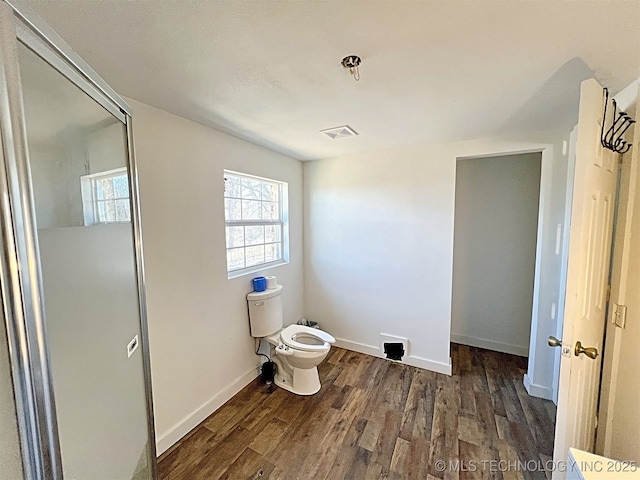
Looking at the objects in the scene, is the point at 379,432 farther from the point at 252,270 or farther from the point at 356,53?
the point at 356,53

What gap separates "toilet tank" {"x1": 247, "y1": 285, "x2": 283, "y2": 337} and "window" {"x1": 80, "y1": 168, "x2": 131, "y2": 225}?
1405mm

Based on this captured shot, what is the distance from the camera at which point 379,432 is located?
184cm

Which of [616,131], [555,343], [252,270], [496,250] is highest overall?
[616,131]

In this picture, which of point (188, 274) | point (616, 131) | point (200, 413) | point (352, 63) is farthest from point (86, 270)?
point (616, 131)

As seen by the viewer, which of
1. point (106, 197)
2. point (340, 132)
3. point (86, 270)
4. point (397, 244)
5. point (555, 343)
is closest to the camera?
point (86, 270)

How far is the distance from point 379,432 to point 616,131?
86.4 inches

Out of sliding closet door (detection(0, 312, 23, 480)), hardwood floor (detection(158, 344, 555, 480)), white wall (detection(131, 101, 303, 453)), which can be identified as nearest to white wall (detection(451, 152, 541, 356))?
hardwood floor (detection(158, 344, 555, 480))

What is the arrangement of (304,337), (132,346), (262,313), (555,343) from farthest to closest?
(304,337) → (262,313) → (555,343) → (132,346)

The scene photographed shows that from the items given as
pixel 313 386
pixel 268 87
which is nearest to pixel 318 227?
pixel 313 386

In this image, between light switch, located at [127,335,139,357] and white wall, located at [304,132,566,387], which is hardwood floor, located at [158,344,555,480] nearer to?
white wall, located at [304,132,566,387]

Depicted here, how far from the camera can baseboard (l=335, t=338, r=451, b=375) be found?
8.29ft

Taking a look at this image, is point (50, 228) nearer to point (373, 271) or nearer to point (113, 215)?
point (113, 215)

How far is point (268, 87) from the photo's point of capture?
1.35 meters

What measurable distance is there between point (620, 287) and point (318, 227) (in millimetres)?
2361
